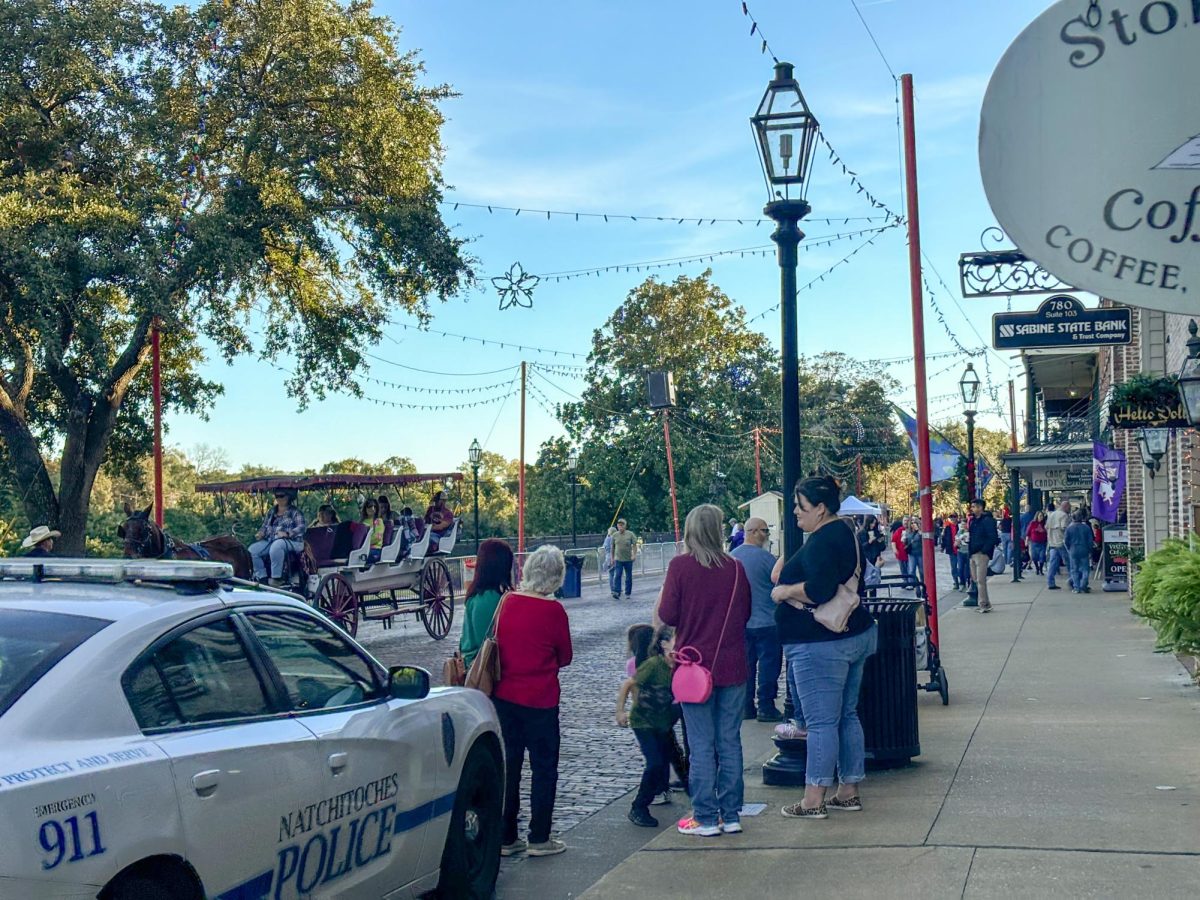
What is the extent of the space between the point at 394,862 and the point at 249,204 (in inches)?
831

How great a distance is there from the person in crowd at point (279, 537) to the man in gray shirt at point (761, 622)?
7755 millimetres

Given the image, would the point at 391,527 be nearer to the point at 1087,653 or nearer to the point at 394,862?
the point at 1087,653

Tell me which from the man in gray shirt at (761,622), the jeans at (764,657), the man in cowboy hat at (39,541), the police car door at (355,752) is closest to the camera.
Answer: the police car door at (355,752)

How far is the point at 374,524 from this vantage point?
62.4 feet

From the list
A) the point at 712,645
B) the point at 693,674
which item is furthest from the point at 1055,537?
the point at 693,674

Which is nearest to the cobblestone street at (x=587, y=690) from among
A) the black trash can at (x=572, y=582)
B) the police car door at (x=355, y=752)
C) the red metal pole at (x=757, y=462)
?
the police car door at (x=355, y=752)

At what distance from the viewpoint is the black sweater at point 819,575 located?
6.96 meters

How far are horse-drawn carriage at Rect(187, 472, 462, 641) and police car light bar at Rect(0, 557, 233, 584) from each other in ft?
39.9

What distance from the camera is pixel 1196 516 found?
13367 mm

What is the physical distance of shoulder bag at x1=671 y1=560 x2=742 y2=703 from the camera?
22.1 feet

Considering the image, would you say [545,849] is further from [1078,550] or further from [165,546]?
[1078,550]

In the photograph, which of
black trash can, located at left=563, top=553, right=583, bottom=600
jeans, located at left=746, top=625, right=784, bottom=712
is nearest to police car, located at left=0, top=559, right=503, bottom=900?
jeans, located at left=746, top=625, right=784, bottom=712

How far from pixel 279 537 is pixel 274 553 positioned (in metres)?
0.28

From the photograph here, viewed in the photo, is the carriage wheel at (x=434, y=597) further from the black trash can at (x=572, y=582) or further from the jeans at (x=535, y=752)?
the jeans at (x=535, y=752)
